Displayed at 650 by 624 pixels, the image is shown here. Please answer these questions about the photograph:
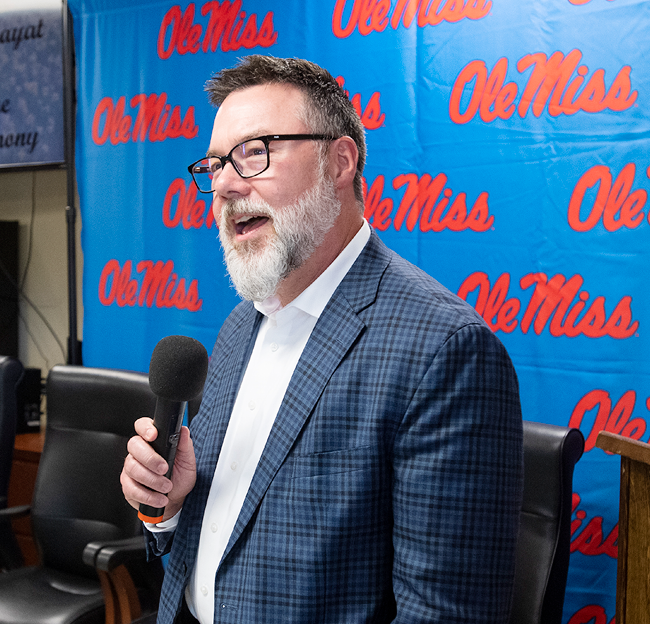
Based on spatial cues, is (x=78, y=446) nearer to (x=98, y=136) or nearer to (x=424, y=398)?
(x=98, y=136)

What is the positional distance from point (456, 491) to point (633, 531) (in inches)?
20.3

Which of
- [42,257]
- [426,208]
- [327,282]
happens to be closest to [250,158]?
[327,282]

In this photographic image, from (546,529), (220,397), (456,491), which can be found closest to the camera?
(456,491)

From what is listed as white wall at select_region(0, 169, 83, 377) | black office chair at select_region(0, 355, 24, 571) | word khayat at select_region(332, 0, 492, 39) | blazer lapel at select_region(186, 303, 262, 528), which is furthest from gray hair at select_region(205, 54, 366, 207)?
white wall at select_region(0, 169, 83, 377)

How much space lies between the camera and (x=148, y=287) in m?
2.39

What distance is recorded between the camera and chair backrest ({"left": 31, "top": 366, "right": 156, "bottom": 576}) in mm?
1961

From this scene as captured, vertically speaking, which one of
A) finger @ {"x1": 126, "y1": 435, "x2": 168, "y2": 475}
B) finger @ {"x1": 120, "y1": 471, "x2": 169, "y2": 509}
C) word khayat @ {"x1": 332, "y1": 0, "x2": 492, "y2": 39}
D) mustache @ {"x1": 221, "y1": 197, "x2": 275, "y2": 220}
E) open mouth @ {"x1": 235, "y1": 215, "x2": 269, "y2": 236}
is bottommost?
finger @ {"x1": 120, "y1": 471, "x2": 169, "y2": 509}

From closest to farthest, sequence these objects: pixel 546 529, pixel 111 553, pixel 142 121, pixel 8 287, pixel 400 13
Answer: pixel 546 529, pixel 111 553, pixel 400 13, pixel 142 121, pixel 8 287

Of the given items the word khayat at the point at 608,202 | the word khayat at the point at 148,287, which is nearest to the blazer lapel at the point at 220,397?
the word khayat at the point at 608,202

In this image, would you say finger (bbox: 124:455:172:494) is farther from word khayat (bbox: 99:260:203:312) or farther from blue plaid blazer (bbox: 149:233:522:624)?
word khayat (bbox: 99:260:203:312)

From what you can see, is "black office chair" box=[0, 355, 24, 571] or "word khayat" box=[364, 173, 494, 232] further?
"black office chair" box=[0, 355, 24, 571]

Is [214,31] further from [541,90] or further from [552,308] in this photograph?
[552,308]

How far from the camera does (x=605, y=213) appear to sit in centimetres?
161

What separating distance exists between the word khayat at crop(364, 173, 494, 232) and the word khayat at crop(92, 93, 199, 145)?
0.78 meters
